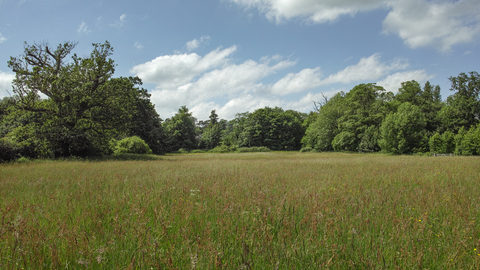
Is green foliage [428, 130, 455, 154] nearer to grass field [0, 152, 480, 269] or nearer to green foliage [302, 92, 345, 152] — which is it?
green foliage [302, 92, 345, 152]

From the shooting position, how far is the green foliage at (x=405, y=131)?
101 feet

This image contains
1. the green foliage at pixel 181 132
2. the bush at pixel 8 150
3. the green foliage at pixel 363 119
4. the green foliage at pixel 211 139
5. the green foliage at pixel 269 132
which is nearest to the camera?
the bush at pixel 8 150

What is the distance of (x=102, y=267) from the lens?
2.43 m

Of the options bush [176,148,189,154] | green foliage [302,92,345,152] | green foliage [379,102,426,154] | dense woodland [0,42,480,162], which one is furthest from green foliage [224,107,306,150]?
green foliage [379,102,426,154]

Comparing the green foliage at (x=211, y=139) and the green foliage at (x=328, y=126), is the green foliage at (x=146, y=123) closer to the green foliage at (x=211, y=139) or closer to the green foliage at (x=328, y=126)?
the green foliage at (x=211, y=139)

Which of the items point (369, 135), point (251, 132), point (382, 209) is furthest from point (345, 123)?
point (382, 209)

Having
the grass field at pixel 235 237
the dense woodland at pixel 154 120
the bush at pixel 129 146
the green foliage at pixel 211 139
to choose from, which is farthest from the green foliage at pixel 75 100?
the green foliage at pixel 211 139

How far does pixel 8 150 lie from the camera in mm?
15555

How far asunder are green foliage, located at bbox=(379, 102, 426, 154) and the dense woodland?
0.12 meters

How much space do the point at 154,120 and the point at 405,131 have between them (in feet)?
150

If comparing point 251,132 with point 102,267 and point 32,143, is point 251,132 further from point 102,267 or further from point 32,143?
point 102,267

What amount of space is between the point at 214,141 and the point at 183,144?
10.6m

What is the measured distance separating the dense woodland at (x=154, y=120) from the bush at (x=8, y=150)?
0.06 metres

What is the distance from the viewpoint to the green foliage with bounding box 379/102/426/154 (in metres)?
30.6
